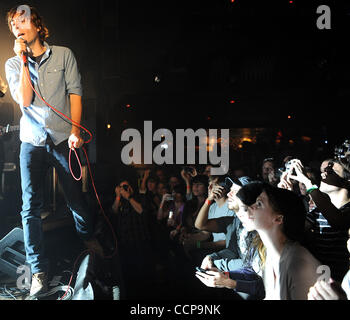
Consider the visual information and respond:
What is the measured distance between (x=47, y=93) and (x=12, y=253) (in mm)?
1045

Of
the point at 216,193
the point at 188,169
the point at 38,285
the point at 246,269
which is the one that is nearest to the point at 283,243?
the point at 246,269

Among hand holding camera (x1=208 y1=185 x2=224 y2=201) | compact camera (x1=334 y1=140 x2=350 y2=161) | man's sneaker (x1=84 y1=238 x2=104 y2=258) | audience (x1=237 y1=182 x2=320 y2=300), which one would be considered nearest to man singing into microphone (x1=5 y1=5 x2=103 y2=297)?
man's sneaker (x1=84 y1=238 x2=104 y2=258)

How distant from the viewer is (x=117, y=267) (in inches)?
89.8

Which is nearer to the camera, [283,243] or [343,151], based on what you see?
[283,243]

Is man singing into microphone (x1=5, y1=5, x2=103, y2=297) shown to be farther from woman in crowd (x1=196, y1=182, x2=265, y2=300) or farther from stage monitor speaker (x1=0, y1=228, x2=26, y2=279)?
woman in crowd (x1=196, y1=182, x2=265, y2=300)

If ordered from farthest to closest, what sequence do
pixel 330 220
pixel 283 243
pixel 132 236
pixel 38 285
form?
pixel 132 236, pixel 38 285, pixel 330 220, pixel 283 243

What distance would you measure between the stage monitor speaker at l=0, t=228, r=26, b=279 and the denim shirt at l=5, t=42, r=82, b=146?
2.00 feet

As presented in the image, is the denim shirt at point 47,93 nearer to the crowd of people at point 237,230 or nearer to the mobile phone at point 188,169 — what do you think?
the crowd of people at point 237,230

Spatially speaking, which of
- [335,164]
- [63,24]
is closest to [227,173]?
[335,164]

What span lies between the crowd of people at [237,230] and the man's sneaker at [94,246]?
0.47 ft

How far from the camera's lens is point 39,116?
6.89 feet

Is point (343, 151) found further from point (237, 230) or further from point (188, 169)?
point (188, 169)

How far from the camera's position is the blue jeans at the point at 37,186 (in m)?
2.05

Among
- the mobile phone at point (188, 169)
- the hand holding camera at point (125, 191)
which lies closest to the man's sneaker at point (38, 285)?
the hand holding camera at point (125, 191)
